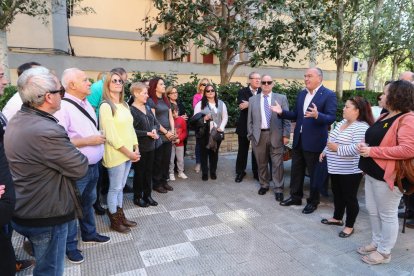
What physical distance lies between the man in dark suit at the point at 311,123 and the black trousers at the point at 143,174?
1936 mm

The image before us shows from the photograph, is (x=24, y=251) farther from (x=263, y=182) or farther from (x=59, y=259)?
(x=263, y=182)

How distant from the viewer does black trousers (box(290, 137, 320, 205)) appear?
4.38 m

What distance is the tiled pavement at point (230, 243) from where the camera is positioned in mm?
3064

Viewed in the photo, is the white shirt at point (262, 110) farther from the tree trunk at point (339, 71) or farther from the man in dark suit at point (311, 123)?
the tree trunk at point (339, 71)

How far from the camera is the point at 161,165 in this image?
5215mm

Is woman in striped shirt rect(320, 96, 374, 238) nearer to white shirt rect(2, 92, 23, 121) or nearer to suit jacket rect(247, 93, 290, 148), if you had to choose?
suit jacket rect(247, 93, 290, 148)

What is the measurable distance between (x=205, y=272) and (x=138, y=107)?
236cm

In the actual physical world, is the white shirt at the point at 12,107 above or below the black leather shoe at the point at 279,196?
above

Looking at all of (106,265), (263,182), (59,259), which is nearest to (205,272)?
(106,265)

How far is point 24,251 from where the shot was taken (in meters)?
3.33

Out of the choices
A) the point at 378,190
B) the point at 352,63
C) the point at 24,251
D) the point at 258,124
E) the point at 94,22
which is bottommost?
the point at 24,251

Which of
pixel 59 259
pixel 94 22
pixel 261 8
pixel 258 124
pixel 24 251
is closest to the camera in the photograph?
pixel 59 259

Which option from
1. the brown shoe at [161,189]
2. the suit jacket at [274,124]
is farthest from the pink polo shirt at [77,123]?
the suit jacket at [274,124]

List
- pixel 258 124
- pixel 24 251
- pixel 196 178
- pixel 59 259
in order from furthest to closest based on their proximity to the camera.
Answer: pixel 196 178, pixel 258 124, pixel 24 251, pixel 59 259
